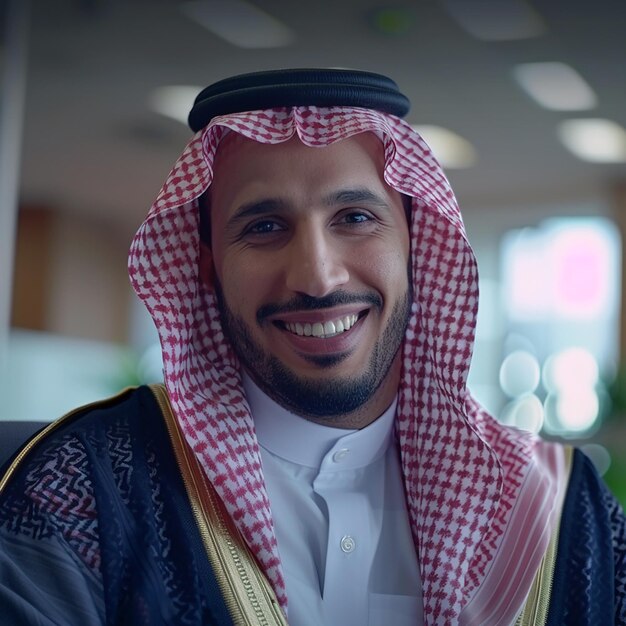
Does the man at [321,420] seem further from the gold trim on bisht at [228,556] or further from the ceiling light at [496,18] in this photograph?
the ceiling light at [496,18]

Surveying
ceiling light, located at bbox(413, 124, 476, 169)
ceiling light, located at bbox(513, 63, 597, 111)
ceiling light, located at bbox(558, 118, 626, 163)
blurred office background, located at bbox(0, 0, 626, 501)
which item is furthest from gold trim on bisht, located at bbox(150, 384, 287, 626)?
ceiling light, located at bbox(558, 118, 626, 163)

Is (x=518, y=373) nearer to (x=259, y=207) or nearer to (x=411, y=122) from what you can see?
(x=411, y=122)

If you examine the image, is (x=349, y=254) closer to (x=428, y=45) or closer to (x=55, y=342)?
(x=428, y=45)

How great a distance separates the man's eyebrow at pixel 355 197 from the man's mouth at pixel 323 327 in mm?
186

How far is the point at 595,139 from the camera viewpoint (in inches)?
295

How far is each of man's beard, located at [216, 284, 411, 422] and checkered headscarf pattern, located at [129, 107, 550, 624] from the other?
0.24 ft

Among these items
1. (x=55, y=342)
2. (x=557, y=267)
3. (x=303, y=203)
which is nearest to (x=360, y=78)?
(x=303, y=203)

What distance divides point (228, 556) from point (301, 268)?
0.45 m

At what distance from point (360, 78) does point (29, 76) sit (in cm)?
508

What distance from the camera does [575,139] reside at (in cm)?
748

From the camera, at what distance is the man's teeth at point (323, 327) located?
1.53m

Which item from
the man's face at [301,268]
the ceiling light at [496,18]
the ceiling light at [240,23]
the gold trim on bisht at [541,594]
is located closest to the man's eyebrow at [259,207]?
the man's face at [301,268]

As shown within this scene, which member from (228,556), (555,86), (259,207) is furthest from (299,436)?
(555,86)

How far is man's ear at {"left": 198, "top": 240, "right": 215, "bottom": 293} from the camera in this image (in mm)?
1701
